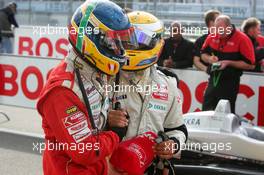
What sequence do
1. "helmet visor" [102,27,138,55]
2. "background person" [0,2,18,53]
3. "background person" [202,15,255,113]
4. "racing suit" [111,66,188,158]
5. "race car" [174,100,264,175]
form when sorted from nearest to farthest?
"helmet visor" [102,27,138,55] < "racing suit" [111,66,188,158] < "race car" [174,100,264,175] < "background person" [202,15,255,113] < "background person" [0,2,18,53]

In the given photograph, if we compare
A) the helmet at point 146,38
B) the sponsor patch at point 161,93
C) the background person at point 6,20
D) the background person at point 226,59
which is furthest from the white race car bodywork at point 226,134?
the background person at point 6,20

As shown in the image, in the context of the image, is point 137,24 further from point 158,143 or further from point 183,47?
point 183,47

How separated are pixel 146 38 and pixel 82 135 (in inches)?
34.4

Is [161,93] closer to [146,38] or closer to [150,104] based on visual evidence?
[150,104]

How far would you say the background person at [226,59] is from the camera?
5.71 m

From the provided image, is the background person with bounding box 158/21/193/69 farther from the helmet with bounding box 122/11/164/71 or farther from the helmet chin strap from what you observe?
the helmet chin strap

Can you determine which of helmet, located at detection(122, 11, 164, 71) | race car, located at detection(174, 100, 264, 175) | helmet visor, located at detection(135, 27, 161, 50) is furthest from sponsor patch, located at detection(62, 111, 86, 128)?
race car, located at detection(174, 100, 264, 175)

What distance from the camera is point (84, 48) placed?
2.05 m

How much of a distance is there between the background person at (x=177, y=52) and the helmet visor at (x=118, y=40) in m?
4.41

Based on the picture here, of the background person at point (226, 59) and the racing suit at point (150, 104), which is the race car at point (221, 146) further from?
the background person at point (226, 59)

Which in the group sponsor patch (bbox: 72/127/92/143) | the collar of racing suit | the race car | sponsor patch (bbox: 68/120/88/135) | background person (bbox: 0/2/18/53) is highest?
the collar of racing suit

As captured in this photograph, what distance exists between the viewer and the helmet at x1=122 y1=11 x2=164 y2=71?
2.64 m

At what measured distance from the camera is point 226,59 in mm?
5816

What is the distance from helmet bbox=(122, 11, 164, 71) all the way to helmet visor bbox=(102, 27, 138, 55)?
39 cm
